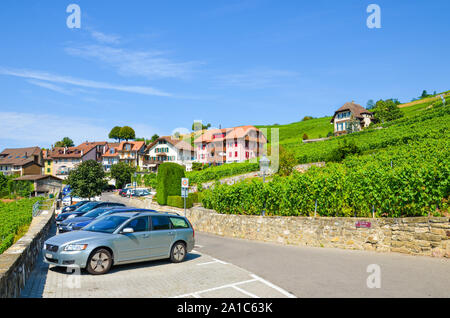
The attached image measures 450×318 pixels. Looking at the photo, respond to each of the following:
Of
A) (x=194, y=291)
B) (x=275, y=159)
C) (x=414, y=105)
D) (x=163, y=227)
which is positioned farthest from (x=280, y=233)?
(x=414, y=105)

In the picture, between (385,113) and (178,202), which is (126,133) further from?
(178,202)

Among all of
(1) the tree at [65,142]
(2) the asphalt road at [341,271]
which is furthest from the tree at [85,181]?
(1) the tree at [65,142]

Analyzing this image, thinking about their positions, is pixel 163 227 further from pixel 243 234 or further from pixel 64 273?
pixel 243 234

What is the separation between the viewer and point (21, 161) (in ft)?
358

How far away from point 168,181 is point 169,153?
222 feet

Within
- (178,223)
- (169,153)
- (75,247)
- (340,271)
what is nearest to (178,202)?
(178,223)

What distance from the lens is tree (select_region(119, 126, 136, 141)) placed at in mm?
154875

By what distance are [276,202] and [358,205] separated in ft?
16.3

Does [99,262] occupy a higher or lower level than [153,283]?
higher

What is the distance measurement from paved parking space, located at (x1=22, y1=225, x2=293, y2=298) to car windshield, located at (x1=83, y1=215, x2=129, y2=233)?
123 cm

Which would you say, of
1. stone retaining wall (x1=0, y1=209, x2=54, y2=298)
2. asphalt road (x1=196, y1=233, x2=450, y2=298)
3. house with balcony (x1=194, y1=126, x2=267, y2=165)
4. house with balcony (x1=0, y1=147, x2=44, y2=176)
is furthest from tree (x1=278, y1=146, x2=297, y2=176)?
house with balcony (x1=0, y1=147, x2=44, y2=176)

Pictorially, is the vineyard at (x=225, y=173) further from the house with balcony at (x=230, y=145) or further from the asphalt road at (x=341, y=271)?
the asphalt road at (x=341, y=271)

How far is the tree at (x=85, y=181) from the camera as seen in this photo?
136 feet

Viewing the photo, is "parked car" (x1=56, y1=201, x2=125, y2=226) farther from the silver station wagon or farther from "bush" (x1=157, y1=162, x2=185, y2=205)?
the silver station wagon
